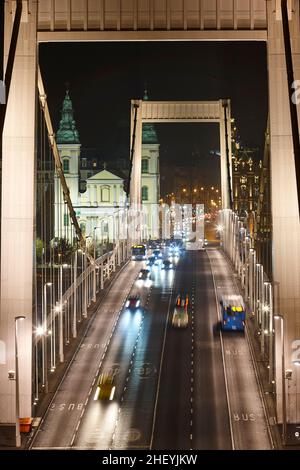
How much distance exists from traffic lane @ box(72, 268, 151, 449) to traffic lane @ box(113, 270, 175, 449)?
341mm

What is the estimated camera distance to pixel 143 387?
36656mm

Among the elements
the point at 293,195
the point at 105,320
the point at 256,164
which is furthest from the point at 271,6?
the point at 256,164

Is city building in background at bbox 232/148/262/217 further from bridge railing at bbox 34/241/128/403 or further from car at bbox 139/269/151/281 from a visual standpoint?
car at bbox 139/269/151/281

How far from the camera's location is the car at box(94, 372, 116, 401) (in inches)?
1378

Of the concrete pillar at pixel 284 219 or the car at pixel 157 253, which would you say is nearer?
the concrete pillar at pixel 284 219

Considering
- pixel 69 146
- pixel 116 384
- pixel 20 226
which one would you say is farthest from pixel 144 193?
pixel 20 226

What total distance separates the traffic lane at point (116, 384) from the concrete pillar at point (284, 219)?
24.0ft

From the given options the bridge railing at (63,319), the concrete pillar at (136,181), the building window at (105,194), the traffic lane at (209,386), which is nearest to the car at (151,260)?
the bridge railing at (63,319)

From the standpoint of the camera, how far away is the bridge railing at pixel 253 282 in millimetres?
39612

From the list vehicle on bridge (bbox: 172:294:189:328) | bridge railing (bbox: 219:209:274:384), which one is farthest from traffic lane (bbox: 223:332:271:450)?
vehicle on bridge (bbox: 172:294:189:328)

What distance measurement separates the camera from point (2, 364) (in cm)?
2753

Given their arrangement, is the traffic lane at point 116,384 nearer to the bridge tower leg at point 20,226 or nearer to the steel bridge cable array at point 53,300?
the steel bridge cable array at point 53,300

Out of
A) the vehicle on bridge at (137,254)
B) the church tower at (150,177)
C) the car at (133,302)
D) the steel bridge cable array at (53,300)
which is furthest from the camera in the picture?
the church tower at (150,177)
